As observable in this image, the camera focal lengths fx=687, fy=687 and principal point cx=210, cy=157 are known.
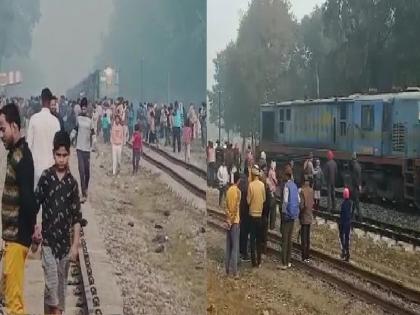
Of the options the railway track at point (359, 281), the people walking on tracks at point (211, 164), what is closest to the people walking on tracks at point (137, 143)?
the people walking on tracks at point (211, 164)

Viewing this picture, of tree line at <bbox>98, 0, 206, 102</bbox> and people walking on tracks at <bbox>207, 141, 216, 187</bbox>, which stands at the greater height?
tree line at <bbox>98, 0, 206, 102</bbox>

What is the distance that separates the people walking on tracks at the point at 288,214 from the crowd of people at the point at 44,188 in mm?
942

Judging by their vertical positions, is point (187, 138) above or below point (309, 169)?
above

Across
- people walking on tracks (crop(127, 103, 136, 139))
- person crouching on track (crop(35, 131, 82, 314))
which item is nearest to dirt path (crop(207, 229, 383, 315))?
people walking on tracks (crop(127, 103, 136, 139))

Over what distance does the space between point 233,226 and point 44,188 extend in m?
0.93

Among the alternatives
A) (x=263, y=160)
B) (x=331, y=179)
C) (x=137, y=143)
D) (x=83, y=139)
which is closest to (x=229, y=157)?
(x=263, y=160)

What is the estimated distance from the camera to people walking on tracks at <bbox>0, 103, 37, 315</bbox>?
1689mm

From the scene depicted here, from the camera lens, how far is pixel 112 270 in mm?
1986

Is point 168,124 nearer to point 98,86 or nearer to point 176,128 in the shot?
point 176,128

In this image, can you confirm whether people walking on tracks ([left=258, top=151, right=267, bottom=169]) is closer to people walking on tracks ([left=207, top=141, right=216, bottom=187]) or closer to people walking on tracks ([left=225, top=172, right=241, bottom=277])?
people walking on tracks ([left=225, top=172, right=241, bottom=277])

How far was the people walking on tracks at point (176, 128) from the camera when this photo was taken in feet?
7.23

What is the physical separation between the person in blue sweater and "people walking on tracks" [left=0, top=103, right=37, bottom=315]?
4.52 ft

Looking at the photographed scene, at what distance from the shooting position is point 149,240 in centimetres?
209

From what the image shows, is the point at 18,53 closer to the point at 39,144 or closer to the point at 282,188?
the point at 39,144
